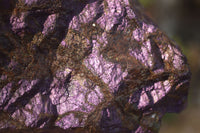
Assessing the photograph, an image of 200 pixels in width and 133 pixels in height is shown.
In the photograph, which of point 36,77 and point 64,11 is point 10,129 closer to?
point 36,77

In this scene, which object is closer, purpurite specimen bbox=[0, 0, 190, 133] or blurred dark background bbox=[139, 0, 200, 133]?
purpurite specimen bbox=[0, 0, 190, 133]

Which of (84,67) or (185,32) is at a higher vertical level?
(185,32)

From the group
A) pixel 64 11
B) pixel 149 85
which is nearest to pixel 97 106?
pixel 149 85

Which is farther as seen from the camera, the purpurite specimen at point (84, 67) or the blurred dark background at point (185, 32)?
the blurred dark background at point (185, 32)

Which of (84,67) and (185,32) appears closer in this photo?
(84,67)
